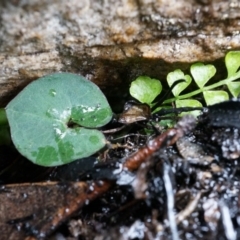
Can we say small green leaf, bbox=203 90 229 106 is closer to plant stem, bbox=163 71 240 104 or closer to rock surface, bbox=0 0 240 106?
plant stem, bbox=163 71 240 104

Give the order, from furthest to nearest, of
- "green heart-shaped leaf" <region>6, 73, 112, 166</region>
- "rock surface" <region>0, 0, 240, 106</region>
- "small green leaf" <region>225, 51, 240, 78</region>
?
"small green leaf" <region>225, 51, 240, 78</region>, "green heart-shaped leaf" <region>6, 73, 112, 166</region>, "rock surface" <region>0, 0, 240, 106</region>

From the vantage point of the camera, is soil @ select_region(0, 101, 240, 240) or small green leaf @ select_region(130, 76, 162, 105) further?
small green leaf @ select_region(130, 76, 162, 105)

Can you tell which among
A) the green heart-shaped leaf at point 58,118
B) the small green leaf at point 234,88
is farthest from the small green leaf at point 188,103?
the green heart-shaped leaf at point 58,118

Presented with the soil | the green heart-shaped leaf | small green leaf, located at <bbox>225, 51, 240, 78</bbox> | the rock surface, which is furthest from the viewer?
small green leaf, located at <bbox>225, 51, 240, 78</bbox>

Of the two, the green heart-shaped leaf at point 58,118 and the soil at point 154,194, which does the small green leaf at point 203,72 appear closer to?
the soil at point 154,194

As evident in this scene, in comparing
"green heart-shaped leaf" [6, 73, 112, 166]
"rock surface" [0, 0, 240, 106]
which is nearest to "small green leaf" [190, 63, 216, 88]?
"rock surface" [0, 0, 240, 106]

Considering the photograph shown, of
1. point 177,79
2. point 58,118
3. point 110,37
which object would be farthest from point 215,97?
point 58,118
